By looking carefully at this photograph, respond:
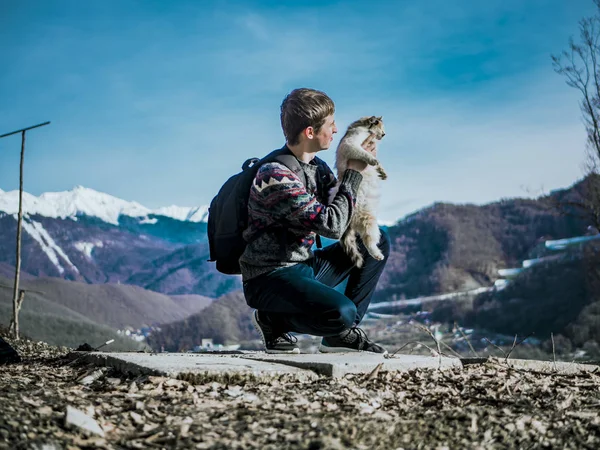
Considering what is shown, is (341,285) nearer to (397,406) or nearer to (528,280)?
(397,406)

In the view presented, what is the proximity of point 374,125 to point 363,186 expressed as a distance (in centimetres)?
39

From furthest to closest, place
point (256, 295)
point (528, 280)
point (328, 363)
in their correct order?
point (528, 280) → point (256, 295) → point (328, 363)

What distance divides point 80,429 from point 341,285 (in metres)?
2.47

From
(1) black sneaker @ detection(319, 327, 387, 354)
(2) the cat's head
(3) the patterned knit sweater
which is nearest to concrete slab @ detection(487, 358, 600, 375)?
(1) black sneaker @ detection(319, 327, 387, 354)

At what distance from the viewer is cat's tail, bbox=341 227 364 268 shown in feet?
13.8

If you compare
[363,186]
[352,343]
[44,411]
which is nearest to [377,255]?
[363,186]

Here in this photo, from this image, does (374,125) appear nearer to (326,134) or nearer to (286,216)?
(326,134)

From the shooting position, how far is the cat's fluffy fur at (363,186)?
4.00 meters

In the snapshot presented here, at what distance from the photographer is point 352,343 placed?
4.14 metres

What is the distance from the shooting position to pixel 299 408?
262 centimetres

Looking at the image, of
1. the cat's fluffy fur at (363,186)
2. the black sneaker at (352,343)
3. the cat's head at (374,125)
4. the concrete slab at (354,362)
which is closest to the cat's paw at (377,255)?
the cat's fluffy fur at (363,186)

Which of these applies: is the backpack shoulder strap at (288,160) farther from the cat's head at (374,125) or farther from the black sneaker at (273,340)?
the black sneaker at (273,340)

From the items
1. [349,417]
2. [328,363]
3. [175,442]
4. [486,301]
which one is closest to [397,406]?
[349,417]

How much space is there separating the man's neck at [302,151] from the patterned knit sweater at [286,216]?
0.15 feet
